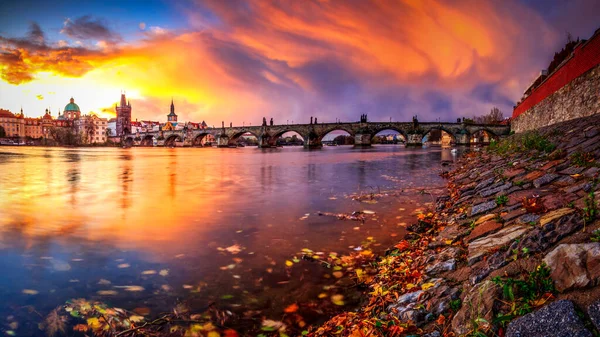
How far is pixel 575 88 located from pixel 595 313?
1590 cm

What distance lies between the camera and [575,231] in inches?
101

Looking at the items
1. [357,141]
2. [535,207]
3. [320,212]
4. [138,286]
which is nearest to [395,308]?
[535,207]

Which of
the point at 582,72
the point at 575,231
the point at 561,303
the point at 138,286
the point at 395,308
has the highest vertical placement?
the point at 582,72

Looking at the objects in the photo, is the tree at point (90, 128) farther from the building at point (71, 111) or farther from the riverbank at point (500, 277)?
the riverbank at point (500, 277)

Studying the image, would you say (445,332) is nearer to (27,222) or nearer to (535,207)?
(535,207)

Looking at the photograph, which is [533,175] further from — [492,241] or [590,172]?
[492,241]

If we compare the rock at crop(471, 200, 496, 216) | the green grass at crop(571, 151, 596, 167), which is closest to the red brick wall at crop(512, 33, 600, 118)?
the green grass at crop(571, 151, 596, 167)

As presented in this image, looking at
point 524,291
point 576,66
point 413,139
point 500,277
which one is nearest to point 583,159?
point 500,277

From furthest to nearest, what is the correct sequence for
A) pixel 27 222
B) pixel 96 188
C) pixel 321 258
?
1. pixel 96 188
2. pixel 27 222
3. pixel 321 258

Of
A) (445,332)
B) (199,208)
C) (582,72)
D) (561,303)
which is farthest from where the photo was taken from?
(582,72)

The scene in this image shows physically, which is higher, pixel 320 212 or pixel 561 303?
pixel 561 303

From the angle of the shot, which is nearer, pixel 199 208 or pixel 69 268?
pixel 69 268

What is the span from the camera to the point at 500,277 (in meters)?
2.26

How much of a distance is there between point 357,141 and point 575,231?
90250mm
